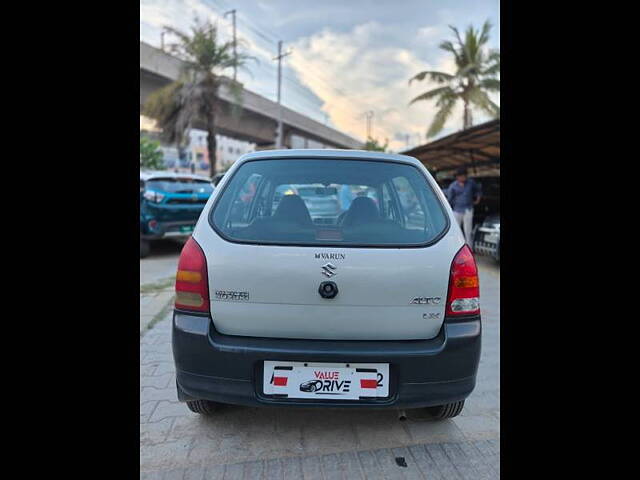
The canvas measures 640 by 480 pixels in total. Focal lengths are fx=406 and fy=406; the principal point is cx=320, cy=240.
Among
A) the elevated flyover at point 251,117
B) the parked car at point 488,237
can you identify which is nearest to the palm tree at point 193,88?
the elevated flyover at point 251,117

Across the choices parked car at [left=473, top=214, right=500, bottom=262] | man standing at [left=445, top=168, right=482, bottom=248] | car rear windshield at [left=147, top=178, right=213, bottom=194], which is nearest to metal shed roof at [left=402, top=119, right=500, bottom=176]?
man standing at [left=445, top=168, right=482, bottom=248]

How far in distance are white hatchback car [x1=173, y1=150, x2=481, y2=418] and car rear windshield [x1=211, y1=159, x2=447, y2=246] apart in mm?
24

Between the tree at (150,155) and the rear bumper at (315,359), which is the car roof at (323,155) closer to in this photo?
the rear bumper at (315,359)

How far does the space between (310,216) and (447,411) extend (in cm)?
135

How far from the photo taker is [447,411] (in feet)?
7.52

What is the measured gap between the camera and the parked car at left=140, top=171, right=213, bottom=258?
7.16 metres

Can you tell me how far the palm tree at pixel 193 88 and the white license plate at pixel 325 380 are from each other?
18.8 meters

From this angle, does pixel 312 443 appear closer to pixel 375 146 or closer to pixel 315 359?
pixel 315 359

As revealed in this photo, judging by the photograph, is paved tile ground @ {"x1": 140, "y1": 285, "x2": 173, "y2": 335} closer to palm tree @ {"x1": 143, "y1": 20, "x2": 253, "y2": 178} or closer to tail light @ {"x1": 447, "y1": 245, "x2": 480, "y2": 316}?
tail light @ {"x1": 447, "y1": 245, "x2": 480, "y2": 316}

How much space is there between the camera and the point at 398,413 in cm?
243

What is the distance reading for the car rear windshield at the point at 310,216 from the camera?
1.94 meters
